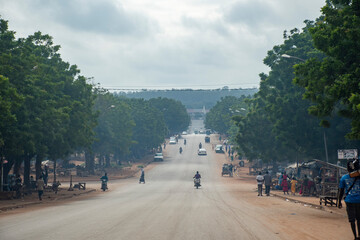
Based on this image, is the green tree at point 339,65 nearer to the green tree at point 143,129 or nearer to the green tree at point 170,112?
the green tree at point 143,129

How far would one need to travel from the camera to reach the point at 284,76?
42.9 meters

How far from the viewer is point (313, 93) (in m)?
21.3

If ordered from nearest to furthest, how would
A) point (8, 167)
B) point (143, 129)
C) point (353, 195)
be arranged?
point (353, 195)
point (8, 167)
point (143, 129)

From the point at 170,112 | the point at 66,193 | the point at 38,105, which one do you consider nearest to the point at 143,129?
the point at 170,112

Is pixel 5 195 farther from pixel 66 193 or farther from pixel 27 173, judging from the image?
pixel 27 173

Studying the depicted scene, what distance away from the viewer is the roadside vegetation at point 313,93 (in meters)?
18.9

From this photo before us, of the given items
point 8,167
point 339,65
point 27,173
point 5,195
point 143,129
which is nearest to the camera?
point 339,65

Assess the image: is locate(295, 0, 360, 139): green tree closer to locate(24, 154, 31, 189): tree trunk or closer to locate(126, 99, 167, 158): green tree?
locate(24, 154, 31, 189): tree trunk

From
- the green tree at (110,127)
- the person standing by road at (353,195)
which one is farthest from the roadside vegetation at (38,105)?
the person standing by road at (353,195)

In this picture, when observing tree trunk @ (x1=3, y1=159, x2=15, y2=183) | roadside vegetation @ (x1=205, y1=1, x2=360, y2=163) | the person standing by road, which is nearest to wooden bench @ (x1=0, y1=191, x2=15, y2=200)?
tree trunk @ (x1=3, y1=159, x2=15, y2=183)

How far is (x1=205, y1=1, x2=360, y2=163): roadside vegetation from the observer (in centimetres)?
1892

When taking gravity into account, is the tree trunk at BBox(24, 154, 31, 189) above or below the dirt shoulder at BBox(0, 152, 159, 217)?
above

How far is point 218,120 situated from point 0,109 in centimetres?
14216

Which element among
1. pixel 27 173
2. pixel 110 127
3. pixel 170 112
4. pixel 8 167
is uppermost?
pixel 170 112
